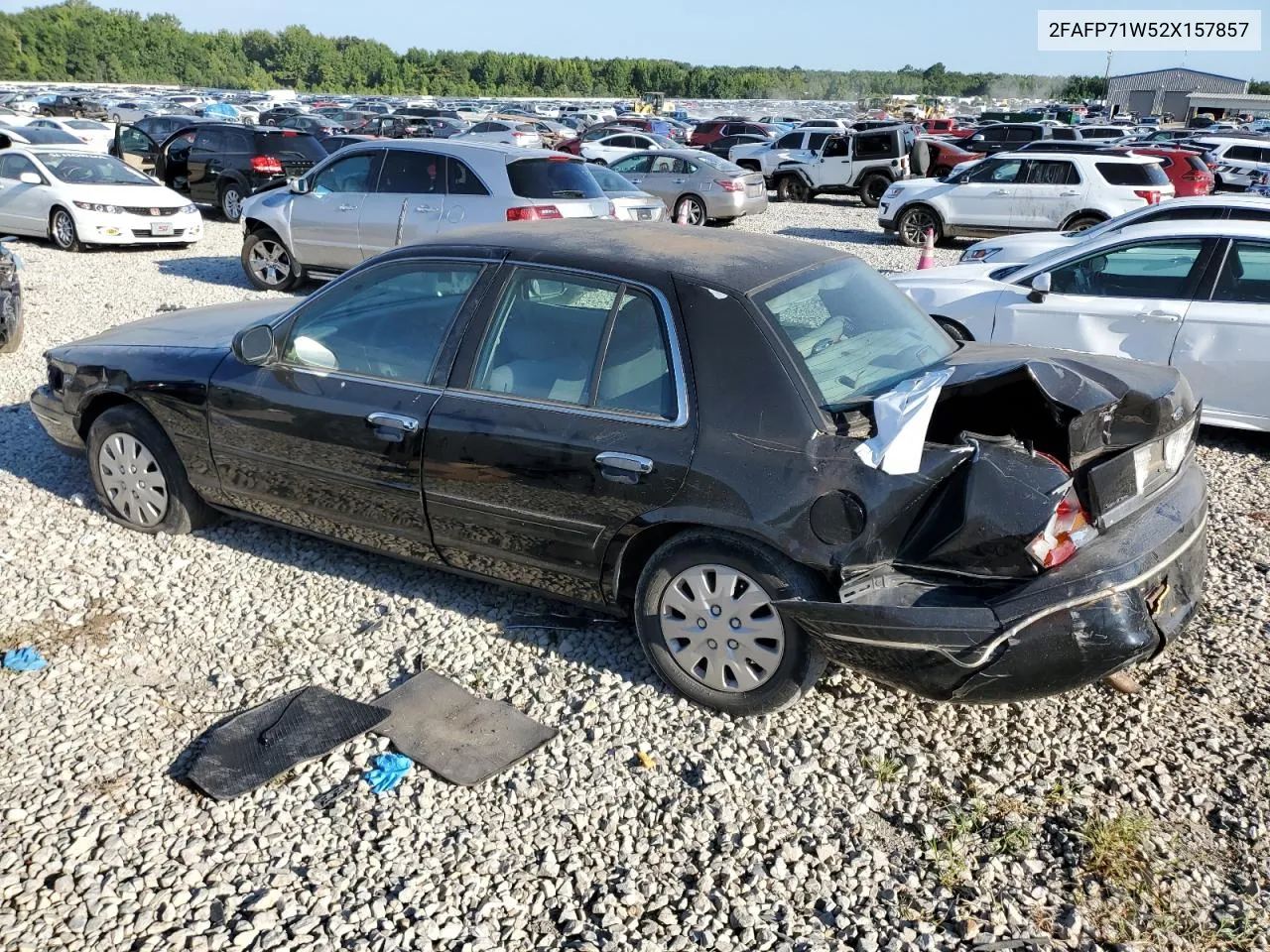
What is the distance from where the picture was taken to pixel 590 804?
11.5ft

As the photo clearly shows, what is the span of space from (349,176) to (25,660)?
8.19m

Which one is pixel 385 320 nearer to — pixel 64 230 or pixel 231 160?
pixel 64 230

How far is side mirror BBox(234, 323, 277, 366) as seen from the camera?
187 inches

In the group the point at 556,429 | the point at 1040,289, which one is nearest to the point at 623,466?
the point at 556,429

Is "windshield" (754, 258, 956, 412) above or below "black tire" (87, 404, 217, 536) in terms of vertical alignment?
above

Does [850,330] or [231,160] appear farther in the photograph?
[231,160]

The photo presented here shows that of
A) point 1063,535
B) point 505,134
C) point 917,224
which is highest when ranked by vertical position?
point 505,134

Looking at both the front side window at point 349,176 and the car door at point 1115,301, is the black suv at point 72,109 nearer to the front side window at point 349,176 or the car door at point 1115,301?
the front side window at point 349,176

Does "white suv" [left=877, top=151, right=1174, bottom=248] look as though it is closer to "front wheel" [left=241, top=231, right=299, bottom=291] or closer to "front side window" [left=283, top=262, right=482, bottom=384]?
"front wheel" [left=241, top=231, right=299, bottom=291]

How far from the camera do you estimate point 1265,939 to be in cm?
295

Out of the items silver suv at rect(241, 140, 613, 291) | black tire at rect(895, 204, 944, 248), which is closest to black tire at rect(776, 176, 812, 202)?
black tire at rect(895, 204, 944, 248)

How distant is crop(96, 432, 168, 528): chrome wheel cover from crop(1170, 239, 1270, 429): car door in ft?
20.7

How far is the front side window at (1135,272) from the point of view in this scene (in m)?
7.11

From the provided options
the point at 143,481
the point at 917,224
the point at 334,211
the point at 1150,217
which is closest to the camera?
the point at 143,481
